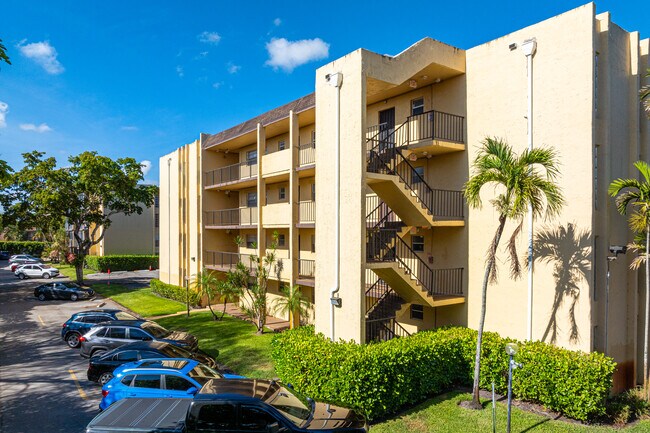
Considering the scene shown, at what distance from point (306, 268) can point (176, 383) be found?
35.1 ft

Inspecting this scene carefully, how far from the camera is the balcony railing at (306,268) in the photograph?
20.6 meters

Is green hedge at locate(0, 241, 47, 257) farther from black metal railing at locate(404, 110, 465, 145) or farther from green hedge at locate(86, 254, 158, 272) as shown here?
black metal railing at locate(404, 110, 465, 145)

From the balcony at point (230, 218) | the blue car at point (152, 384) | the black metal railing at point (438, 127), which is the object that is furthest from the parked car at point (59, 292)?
the black metal railing at point (438, 127)

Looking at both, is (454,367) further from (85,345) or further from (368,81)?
Result: (85,345)

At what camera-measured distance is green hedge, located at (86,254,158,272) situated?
173ft

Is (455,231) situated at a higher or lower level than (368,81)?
lower

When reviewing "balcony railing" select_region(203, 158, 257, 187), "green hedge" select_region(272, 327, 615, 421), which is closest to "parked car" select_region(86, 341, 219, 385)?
"green hedge" select_region(272, 327, 615, 421)

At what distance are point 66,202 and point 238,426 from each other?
3316 centimetres

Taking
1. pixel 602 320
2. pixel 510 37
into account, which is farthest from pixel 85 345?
pixel 510 37

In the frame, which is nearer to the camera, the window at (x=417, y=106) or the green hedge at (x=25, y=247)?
the window at (x=417, y=106)

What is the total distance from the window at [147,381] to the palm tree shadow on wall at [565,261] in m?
11.6

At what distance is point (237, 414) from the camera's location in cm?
830

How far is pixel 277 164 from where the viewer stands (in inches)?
854

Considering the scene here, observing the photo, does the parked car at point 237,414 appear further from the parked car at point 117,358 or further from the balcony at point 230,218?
the balcony at point 230,218
